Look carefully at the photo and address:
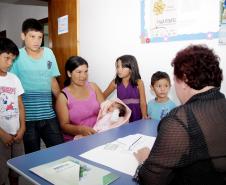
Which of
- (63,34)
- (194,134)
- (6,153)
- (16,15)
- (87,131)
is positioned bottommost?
(6,153)

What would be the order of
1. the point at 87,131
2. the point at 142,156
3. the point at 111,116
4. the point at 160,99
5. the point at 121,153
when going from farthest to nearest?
1. the point at 160,99
2. the point at 111,116
3. the point at 87,131
4. the point at 121,153
5. the point at 142,156

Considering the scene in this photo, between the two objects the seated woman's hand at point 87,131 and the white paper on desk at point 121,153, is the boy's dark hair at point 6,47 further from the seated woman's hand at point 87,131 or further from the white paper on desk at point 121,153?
the white paper on desk at point 121,153

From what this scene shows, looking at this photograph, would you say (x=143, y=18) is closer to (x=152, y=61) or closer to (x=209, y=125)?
(x=152, y=61)

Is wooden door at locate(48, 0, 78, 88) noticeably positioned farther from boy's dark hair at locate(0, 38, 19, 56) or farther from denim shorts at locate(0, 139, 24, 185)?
denim shorts at locate(0, 139, 24, 185)

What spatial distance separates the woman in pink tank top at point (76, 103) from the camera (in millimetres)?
2029

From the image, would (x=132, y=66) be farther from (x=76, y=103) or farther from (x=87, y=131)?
(x=87, y=131)

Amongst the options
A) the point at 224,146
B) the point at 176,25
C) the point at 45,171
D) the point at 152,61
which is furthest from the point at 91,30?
the point at 224,146

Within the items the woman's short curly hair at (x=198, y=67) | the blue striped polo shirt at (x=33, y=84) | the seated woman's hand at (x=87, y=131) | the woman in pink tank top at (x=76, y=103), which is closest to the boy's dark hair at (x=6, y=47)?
the blue striped polo shirt at (x=33, y=84)

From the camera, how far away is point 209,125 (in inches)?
33.1

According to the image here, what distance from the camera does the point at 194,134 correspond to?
0.82 meters

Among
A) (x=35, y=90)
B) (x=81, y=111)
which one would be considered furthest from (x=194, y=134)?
(x=35, y=90)

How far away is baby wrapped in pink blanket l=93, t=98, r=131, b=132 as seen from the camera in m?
1.90

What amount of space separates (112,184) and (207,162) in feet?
1.23

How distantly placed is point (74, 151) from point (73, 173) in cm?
30
